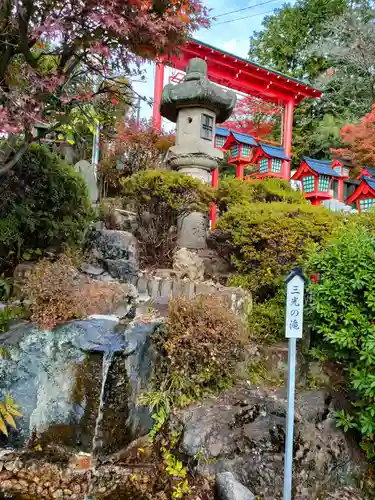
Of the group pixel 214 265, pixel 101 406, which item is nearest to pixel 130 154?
pixel 214 265

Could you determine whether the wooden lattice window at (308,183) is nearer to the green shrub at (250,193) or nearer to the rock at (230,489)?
the green shrub at (250,193)

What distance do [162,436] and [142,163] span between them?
832cm

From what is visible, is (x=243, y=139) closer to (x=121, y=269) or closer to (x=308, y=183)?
(x=308, y=183)

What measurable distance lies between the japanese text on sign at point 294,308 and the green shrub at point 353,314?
2.51 feet

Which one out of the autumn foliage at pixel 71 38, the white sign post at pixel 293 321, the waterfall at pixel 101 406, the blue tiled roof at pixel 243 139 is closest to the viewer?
the white sign post at pixel 293 321

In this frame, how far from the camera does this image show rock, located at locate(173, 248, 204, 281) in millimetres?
6242

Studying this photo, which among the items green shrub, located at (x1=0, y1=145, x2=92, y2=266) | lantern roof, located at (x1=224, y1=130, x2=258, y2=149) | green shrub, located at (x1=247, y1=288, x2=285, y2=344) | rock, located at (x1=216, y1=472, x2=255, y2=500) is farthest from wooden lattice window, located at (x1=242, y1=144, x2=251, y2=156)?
rock, located at (x1=216, y1=472, x2=255, y2=500)

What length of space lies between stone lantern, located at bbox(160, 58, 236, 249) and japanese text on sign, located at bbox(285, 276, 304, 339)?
14.4 ft

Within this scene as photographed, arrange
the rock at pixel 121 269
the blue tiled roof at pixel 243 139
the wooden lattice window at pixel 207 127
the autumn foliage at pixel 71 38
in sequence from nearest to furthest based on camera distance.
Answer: the autumn foliage at pixel 71 38, the rock at pixel 121 269, the wooden lattice window at pixel 207 127, the blue tiled roof at pixel 243 139

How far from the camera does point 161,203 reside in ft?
20.9

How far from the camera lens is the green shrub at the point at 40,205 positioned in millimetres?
4945

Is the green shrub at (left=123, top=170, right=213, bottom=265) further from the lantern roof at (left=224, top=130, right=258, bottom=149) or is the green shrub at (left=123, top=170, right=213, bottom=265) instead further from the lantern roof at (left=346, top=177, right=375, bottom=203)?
the lantern roof at (left=224, top=130, right=258, bottom=149)

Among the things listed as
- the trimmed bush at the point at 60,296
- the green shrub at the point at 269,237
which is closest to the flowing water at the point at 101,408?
the trimmed bush at the point at 60,296

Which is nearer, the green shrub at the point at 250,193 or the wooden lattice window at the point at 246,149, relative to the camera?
the green shrub at the point at 250,193
